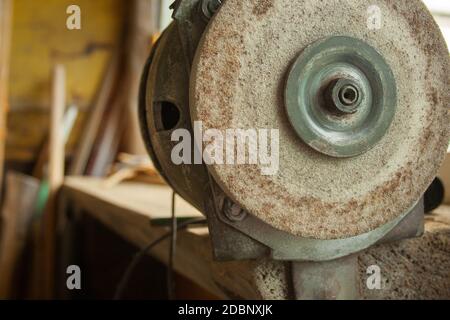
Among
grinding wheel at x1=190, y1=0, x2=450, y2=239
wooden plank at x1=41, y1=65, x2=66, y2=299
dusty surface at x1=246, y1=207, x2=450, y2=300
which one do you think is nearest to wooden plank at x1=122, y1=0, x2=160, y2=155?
wooden plank at x1=41, y1=65, x2=66, y2=299

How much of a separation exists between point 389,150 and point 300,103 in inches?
6.1

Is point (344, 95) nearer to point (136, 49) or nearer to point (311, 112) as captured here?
point (311, 112)

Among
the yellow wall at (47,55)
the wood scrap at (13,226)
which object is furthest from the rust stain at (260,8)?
the yellow wall at (47,55)

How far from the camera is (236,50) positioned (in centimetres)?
70

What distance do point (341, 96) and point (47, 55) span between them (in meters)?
3.55

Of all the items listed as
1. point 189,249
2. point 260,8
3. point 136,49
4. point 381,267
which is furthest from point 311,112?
point 136,49

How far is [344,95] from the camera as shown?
708mm

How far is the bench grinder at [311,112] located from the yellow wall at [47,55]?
330 centimetres

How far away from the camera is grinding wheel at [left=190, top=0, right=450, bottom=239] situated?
2.30 feet

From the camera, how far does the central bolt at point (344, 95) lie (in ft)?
2.32
